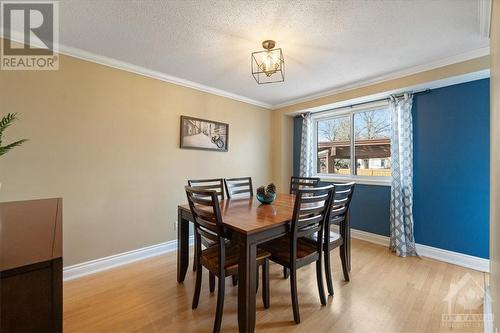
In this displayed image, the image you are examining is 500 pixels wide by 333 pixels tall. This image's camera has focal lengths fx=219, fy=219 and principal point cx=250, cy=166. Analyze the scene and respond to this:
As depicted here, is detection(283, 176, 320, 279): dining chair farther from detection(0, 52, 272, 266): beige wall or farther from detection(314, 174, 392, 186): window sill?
detection(0, 52, 272, 266): beige wall

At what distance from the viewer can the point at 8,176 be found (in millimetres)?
1928

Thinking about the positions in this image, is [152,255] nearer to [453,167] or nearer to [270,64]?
[270,64]

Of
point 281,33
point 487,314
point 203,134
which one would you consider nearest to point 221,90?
point 203,134

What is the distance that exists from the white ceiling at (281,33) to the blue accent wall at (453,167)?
0.54m

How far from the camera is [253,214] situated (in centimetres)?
184

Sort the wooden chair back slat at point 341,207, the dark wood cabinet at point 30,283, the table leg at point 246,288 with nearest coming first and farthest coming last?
the dark wood cabinet at point 30,283 → the table leg at point 246,288 → the wooden chair back slat at point 341,207

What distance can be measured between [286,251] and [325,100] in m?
2.66

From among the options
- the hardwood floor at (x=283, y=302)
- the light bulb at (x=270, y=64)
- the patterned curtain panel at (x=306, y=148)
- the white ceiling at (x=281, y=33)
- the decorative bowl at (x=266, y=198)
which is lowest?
the hardwood floor at (x=283, y=302)

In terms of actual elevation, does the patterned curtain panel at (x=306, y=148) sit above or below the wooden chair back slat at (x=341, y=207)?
above

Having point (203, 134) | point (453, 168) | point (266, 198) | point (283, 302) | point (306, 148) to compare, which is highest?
point (203, 134)

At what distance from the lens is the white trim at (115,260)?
2231mm

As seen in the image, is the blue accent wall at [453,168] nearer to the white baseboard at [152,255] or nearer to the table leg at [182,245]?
the white baseboard at [152,255]

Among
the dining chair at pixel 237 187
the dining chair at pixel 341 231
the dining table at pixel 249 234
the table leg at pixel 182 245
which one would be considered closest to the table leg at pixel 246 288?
the dining table at pixel 249 234

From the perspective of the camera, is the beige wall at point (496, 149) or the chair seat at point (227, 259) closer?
the beige wall at point (496, 149)
